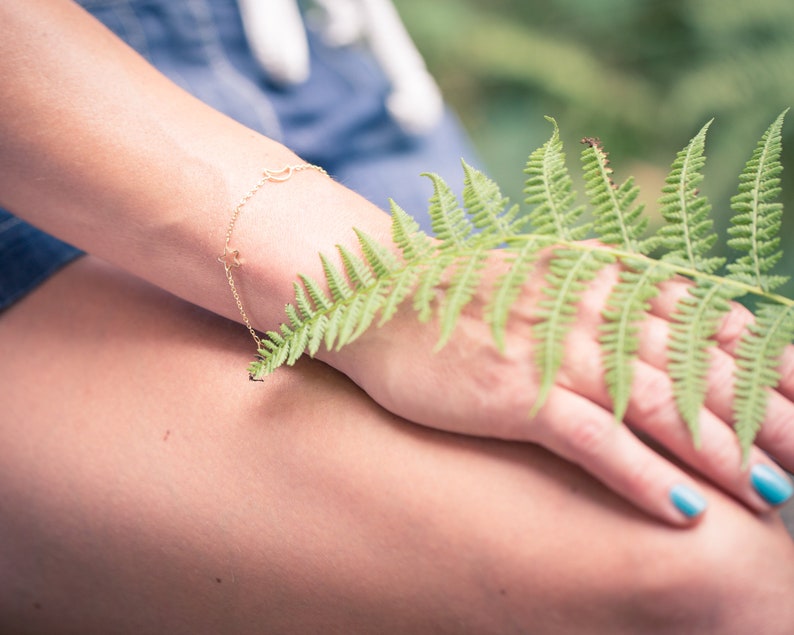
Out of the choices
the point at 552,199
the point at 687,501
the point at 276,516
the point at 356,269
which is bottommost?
the point at 276,516

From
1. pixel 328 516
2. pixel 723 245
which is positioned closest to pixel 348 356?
pixel 328 516

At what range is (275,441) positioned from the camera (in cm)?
87

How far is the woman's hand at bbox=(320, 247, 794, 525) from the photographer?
28.7 inches

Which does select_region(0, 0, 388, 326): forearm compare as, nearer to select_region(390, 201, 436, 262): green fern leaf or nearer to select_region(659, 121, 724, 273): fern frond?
select_region(390, 201, 436, 262): green fern leaf

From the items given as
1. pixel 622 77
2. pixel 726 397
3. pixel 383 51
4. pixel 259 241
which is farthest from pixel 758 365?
pixel 622 77

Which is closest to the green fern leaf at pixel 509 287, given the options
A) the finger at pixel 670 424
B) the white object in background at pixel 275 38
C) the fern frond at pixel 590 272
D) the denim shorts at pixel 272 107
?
the fern frond at pixel 590 272

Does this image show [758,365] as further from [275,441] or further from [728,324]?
[275,441]

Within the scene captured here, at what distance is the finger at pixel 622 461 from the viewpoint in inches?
28.5

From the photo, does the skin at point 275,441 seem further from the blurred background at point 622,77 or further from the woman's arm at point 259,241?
the blurred background at point 622,77

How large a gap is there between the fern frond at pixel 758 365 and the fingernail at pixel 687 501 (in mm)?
65

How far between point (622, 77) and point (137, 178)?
1816mm

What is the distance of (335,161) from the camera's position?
1306 mm

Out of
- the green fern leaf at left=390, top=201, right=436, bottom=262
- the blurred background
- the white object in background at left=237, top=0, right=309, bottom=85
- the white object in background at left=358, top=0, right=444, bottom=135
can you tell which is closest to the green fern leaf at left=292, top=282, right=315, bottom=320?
the green fern leaf at left=390, top=201, right=436, bottom=262

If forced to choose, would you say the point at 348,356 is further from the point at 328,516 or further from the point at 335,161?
the point at 335,161
